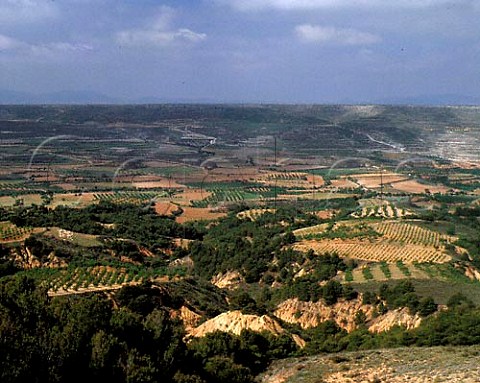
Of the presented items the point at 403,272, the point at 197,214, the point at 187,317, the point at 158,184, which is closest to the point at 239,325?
the point at 187,317

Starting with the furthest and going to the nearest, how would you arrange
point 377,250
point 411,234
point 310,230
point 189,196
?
point 189,196 → point 310,230 → point 411,234 → point 377,250

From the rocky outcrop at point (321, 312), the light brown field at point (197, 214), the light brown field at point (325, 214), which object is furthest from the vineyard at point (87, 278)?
the light brown field at point (325, 214)

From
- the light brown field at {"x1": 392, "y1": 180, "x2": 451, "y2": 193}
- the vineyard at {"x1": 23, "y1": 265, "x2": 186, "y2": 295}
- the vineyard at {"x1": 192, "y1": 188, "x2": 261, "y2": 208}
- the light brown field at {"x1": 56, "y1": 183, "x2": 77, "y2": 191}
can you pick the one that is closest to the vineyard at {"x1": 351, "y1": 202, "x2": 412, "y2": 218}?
the light brown field at {"x1": 392, "y1": 180, "x2": 451, "y2": 193}

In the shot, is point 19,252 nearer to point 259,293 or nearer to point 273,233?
point 259,293

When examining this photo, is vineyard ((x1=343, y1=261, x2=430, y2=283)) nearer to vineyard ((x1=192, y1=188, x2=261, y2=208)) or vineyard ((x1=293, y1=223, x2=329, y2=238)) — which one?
vineyard ((x1=293, y1=223, x2=329, y2=238))

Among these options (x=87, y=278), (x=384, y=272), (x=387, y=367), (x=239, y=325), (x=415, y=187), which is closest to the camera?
(x=387, y=367)

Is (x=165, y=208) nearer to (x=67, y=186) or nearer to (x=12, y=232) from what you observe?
(x=67, y=186)

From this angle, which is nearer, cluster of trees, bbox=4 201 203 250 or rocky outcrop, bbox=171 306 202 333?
rocky outcrop, bbox=171 306 202 333
